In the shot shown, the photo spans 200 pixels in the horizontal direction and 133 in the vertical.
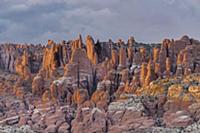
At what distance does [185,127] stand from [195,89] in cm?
1526

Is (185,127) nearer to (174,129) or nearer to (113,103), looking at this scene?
(174,129)

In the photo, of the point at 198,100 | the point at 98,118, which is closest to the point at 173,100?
the point at 198,100

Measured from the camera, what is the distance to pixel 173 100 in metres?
192

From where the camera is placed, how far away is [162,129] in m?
181

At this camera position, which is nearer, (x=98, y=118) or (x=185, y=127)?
(x=185, y=127)

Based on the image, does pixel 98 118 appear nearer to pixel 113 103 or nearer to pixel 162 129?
pixel 113 103

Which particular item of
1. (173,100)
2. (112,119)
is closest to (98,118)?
(112,119)

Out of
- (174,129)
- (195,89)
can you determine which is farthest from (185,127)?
(195,89)

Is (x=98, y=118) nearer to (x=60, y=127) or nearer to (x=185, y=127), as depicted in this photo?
(x=60, y=127)

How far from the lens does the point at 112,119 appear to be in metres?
193

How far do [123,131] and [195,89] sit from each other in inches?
919

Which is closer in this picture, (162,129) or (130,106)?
(162,129)

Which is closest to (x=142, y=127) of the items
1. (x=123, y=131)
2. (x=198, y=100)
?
(x=123, y=131)

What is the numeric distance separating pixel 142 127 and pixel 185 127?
10.8 meters
